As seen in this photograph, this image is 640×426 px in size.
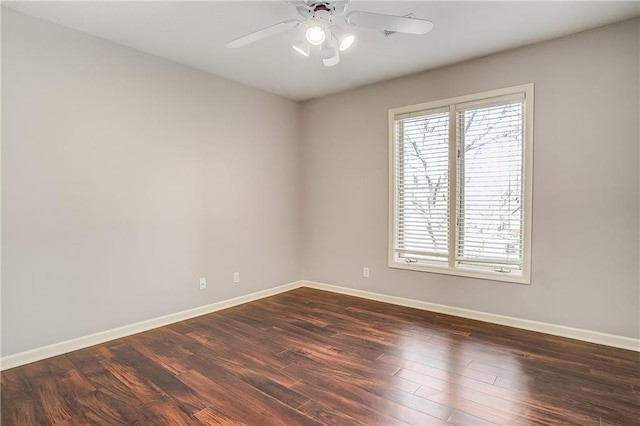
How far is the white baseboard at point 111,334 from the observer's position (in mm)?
2619

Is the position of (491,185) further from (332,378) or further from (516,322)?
(332,378)

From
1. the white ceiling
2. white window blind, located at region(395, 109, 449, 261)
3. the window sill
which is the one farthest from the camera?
white window blind, located at region(395, 109, 449, 261)

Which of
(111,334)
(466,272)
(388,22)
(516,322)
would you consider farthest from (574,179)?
(111,334)

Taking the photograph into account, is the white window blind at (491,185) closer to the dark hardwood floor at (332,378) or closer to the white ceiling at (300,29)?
the white ceiling at (300,29)

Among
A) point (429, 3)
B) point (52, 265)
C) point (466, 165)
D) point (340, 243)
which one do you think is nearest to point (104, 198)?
point (52, 265)

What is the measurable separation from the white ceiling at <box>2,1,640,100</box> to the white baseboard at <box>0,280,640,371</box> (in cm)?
260

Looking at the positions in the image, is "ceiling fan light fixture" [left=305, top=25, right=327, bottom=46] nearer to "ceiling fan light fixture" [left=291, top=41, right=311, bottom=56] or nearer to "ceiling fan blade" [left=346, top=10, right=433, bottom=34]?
"ceiling fan blade" [left=346, top=10, right=433, bottom=34]

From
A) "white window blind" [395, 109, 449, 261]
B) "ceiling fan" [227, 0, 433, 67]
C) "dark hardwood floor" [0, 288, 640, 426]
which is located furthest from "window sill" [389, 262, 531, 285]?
"ceiling fan" [227, 0, 433, 67]

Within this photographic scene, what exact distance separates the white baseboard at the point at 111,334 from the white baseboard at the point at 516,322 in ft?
4.93

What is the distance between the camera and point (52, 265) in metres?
2.78

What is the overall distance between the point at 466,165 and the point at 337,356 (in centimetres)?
233

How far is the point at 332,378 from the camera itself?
240cm

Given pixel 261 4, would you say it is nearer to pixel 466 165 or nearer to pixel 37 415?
pixel 466 165

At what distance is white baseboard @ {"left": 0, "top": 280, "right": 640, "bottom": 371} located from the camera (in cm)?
272
